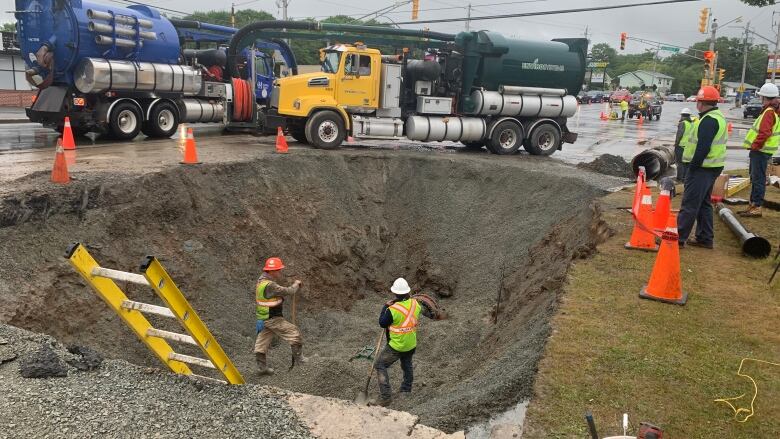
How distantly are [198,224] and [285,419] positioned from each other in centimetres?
649

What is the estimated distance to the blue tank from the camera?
565 inches

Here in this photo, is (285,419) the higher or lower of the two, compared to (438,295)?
higher

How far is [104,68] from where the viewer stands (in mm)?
14516

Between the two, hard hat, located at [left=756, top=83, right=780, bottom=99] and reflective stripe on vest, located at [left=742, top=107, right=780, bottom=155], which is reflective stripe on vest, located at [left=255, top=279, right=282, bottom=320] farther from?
hard hat, located at [left=756, top=83, right=780, bottom=99]

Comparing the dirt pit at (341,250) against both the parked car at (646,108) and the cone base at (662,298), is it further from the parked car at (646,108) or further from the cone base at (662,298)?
the parked car at (646,108)

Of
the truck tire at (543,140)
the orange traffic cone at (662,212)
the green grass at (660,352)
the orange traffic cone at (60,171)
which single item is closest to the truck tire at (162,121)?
the orange traffic cone at (60,171)

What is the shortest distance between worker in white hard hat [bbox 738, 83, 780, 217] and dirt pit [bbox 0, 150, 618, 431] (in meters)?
2.46

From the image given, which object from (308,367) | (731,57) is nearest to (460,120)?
(308,367)

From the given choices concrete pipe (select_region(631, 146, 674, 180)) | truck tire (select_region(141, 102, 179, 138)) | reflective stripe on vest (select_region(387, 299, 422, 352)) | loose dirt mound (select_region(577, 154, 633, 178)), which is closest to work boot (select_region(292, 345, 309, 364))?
reflective stripe on vest (select_region(387, 299, 422, 352))

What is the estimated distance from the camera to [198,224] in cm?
1003

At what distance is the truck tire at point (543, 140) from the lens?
1698 cm

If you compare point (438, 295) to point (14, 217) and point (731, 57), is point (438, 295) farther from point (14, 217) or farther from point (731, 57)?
point (731, 57)

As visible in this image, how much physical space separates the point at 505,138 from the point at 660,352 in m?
12.3

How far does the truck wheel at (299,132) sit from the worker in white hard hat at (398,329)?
938 cm
